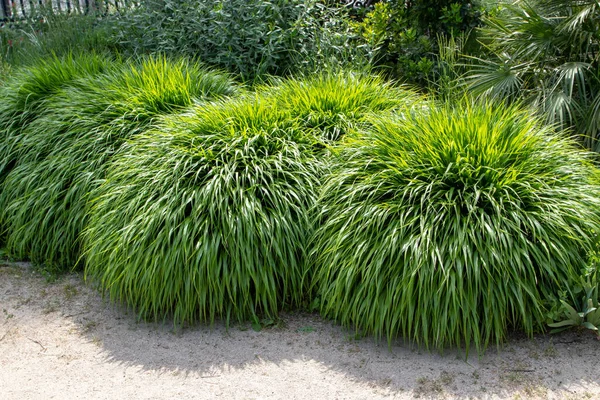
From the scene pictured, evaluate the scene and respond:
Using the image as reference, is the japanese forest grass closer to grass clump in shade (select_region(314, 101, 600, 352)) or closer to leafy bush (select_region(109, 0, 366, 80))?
grass clump in shade (select_region(314, 101, 600, 352))

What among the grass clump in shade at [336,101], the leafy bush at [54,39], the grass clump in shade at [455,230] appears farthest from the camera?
the leafy bush at [54,39]

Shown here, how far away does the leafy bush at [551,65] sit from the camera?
524 centimetres

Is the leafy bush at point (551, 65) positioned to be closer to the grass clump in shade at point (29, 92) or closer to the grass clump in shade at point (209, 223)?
the grass clump in shade at point (209, 223)

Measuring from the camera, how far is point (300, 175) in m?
4.66

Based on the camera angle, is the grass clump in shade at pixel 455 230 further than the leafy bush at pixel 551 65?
No

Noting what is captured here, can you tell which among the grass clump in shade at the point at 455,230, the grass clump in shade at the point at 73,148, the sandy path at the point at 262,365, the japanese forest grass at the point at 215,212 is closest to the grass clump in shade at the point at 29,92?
the grass clump in shade at the point at 73,148

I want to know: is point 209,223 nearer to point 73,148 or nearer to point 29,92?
point 73,148

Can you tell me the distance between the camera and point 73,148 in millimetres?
5387

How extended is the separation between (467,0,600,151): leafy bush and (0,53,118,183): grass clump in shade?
3576 millimetres

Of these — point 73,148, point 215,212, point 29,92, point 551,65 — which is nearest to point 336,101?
point 215,212

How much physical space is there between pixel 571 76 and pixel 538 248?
1.91m

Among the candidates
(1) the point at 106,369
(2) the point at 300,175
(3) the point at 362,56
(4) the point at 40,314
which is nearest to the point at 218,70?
(3) the point at 362,56

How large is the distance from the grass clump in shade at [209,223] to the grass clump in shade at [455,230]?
286 mm

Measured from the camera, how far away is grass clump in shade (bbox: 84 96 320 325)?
4.26 metres
